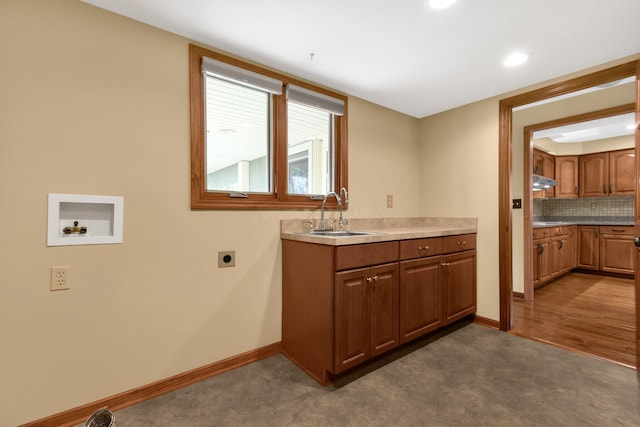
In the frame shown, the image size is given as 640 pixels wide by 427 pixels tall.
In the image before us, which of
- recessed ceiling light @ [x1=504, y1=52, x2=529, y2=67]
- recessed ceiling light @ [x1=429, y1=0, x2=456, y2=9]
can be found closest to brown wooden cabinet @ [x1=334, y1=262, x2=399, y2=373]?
recessed ceiling light @ [x1=429, y1=0, x2=456, y2=9]

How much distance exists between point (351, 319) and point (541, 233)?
3.56m

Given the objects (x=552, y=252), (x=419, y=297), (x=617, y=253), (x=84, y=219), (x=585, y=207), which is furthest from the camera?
(x=585, y=207)

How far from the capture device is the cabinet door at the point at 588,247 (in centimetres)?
483

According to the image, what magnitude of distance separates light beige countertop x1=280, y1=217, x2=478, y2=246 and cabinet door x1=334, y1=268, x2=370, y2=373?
0.21 metres

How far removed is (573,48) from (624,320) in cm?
263

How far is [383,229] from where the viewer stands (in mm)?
2887

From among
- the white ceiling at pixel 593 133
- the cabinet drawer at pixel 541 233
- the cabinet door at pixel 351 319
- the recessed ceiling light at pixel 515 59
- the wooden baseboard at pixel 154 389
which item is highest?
the white ceiling at pixel 593 133

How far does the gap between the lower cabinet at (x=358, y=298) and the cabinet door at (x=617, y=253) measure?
411cm

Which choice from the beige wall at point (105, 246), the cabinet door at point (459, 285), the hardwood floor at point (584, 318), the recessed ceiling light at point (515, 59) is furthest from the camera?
the cabinet door at point (459, 285)

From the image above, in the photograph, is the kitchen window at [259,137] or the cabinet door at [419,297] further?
the cabinet door at [419,297]

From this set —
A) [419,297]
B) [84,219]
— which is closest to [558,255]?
[419,297]

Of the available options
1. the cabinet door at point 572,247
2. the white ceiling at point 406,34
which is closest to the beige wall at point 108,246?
the white ceiling at point 406,34

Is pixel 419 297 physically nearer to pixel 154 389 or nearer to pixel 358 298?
pixel 358 298

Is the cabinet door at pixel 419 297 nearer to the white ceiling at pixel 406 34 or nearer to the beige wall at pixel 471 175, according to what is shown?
the beige wall at pixel 471 175
